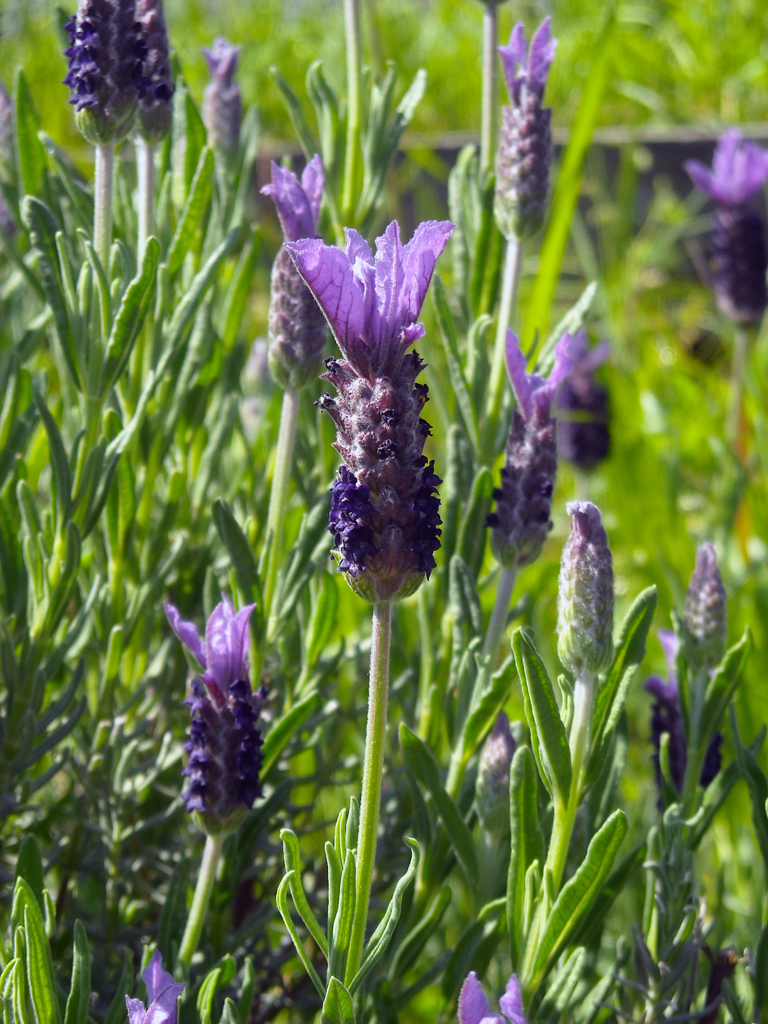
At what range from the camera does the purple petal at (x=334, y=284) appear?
1.96 ft

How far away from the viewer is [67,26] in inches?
35.6

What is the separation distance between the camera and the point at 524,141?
39.6 inches

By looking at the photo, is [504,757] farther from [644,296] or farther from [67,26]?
[644,296]

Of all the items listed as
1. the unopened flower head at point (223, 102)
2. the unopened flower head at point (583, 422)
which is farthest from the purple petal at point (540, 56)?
the unopened flower head at point (583, 422)

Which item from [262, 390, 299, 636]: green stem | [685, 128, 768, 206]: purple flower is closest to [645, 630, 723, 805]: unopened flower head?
[262, 390, 299, 636]: green stem

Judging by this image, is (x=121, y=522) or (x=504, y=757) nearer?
(x=504, y=757)

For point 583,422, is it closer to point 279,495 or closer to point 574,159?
point 574,159

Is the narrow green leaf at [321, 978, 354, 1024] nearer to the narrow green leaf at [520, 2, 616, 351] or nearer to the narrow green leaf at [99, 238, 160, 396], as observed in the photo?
the narrow green leaf at [99, 238, 160, 396]

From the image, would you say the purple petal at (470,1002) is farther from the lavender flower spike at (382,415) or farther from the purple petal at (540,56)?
the purple petal at (540,56)

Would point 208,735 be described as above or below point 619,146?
below

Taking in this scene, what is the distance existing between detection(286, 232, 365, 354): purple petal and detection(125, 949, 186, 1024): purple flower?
43 centimetres

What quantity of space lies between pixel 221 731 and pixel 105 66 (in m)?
0.56

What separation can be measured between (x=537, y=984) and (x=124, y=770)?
0.46 m

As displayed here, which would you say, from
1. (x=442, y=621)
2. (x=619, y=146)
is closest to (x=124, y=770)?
(x=442, y=621)
